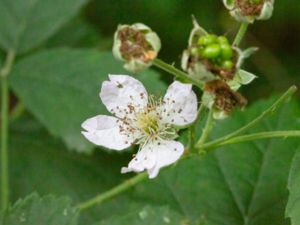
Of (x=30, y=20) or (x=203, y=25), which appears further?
(x=203, y=25)

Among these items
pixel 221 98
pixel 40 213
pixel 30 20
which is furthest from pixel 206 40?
pixel 30 20

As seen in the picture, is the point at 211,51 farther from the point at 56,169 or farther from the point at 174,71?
the point at 56,169

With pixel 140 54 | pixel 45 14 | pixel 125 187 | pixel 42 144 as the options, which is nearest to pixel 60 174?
pixel 42 144

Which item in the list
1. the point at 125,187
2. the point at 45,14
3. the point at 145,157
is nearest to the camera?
the point at 145,157

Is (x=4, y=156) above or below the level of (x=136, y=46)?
below

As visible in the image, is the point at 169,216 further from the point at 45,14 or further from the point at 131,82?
the point at 45,14
